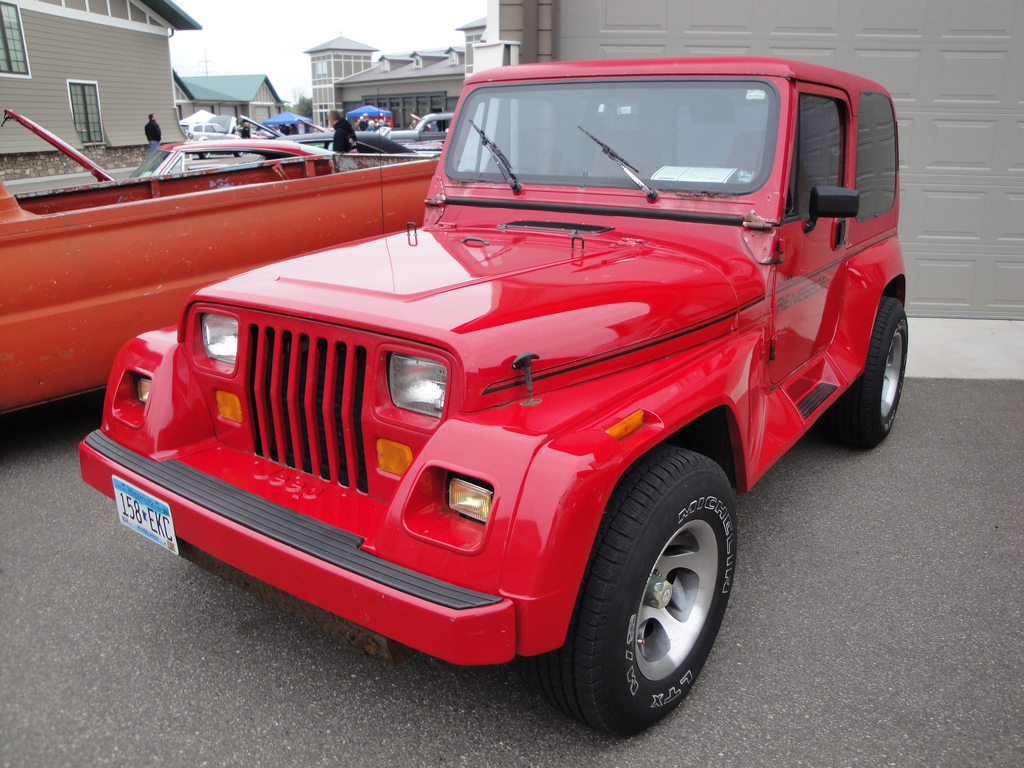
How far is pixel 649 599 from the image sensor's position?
2180 millimetres

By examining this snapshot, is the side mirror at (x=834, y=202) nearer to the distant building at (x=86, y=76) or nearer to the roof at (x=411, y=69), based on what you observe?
the distant building at (x=86, y=76)

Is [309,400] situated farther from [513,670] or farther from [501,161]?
[501,161]

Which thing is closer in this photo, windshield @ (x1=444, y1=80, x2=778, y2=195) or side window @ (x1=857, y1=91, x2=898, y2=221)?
windshield @ (x1=444, y1=80, x2=778, y2=195)

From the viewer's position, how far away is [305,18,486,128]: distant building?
194 feet

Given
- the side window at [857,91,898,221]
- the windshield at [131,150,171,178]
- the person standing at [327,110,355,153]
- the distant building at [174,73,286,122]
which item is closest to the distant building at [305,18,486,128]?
the distant building at [174,73,286,122]

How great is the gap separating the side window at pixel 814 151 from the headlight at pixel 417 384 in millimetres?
1555

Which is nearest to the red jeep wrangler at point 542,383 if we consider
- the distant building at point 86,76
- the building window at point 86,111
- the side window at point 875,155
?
the side window at point 875,155

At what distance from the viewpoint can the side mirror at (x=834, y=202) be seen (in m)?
2.79

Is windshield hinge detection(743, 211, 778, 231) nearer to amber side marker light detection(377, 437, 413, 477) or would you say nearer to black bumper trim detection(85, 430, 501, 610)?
amber side marker light detection(377, 437, 413, 477)

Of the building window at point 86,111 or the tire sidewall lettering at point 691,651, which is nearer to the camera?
the tire sidewall lettering at point 691,651

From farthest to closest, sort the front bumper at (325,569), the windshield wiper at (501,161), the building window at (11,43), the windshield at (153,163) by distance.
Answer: the building window at (11,43) → the windshield at (153,163) → the windshield wiper at (501,161) → the front bumper at (325,569)

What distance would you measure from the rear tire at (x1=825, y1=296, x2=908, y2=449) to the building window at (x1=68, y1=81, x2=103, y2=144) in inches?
952

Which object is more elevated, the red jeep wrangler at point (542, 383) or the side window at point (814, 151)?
the side window at point (814, 151)

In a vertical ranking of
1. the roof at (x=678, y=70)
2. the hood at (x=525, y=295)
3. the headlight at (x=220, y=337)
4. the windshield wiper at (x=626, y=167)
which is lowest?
the headlight at (x=220, y=337)
